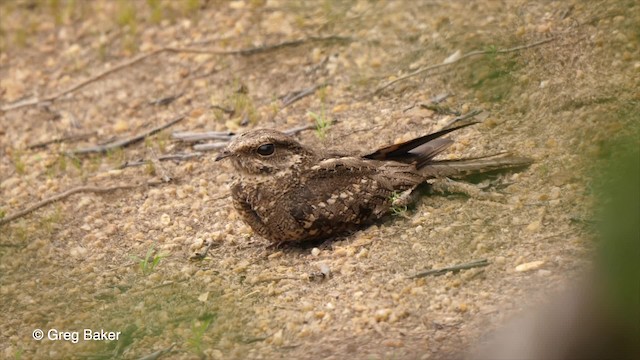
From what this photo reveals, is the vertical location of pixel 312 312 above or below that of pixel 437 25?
below

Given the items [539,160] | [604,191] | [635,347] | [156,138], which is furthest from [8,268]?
[604,191]

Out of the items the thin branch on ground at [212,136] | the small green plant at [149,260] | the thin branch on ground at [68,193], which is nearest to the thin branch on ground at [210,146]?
the thin branch on ground at [212,136]

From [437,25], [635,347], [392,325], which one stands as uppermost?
[437,25]

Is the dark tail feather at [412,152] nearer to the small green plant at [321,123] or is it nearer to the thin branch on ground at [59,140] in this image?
the small green plant at [321,123]

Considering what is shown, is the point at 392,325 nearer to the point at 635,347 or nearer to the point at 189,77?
the point at 635,347

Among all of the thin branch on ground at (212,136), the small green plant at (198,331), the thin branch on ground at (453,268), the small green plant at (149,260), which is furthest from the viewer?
the thin branch on ground at (212,136)
